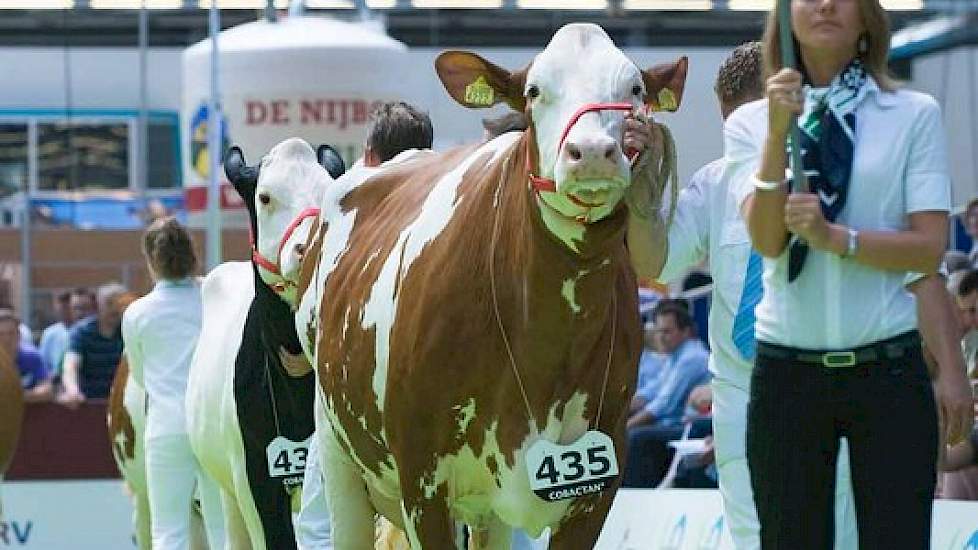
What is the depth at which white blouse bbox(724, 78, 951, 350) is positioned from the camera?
5.29 meters

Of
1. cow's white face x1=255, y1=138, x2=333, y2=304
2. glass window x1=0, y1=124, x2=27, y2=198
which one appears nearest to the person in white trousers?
cow's white face x1=255, y1=138, x2=333, y2=304

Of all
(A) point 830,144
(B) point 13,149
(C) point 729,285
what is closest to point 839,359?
(A) point 830,144

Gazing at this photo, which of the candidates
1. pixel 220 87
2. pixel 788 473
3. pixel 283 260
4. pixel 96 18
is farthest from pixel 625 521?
pixel 96 18

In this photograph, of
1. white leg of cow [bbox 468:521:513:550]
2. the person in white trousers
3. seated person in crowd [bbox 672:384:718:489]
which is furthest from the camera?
seated person in crowd [bbox 672:384:718:489]

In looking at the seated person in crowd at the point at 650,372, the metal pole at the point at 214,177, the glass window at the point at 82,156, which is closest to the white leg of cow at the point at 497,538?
the seated person in crowd at the point at 650,372

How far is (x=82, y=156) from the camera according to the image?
27.7 metres

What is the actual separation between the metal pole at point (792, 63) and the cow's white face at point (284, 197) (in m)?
4.50

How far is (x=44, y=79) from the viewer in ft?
89.0

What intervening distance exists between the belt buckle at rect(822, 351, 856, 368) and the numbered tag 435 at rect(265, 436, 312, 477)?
461cm

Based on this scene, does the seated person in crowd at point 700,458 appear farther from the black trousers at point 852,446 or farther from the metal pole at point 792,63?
the metal pole at point 792,63

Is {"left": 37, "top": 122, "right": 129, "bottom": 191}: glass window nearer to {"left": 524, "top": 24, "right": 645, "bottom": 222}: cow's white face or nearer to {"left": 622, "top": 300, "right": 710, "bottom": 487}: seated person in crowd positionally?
Result: {"left": 622, "top": 300, "right": 710, "bottom": 487}: seated person in crowd

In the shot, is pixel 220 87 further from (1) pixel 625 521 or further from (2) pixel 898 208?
(2) pixel 898 208

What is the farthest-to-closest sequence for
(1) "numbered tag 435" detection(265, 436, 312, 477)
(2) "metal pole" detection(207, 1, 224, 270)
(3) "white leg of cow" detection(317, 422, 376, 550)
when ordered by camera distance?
(2) "metal pole" detection(207, 1, 224, 270) < (1) "numbered tag 435" detection(265, 436, 312, 477) < (3) "white leg of cow" detection(317, 422, 376, 550)

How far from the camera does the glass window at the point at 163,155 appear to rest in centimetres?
2731
